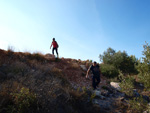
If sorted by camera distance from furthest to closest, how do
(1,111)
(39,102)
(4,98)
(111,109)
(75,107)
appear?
(111,109), (75,107), (39,102), (4,98), (1,111)

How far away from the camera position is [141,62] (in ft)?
15.0

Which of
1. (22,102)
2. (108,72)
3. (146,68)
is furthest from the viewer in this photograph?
(108,72)

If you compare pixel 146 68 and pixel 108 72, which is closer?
pixel 146 68

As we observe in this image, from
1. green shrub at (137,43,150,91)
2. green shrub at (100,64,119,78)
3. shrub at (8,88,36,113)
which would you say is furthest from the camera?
green shrub at (100,64,119,78)

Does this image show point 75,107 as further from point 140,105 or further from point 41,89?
point 140,105

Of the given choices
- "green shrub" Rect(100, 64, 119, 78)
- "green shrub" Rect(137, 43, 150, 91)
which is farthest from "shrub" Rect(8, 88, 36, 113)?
"green shrub" Rect(100, 64, 119, 78)

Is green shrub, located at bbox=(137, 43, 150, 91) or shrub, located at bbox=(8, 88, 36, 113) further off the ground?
green shrub, located at bbox=(137, 43, 150, 91)

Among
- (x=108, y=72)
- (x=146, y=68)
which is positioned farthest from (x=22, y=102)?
(x=108, y=72)

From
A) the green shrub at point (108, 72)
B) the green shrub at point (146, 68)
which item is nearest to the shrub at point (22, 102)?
the green shrub at point (146, 68)

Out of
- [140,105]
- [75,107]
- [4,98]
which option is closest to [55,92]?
[75,107]

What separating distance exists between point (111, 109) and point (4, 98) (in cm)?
412

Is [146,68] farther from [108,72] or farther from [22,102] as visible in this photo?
[108,72]

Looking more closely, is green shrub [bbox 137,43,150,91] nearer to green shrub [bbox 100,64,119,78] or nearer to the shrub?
the shrub

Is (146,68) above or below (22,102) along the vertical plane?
above
